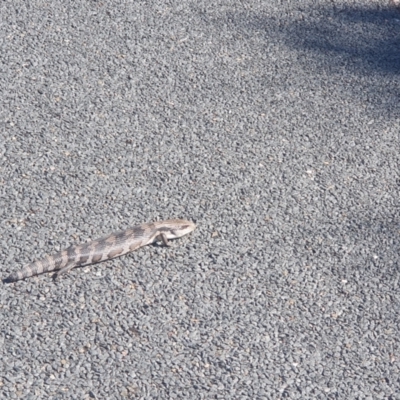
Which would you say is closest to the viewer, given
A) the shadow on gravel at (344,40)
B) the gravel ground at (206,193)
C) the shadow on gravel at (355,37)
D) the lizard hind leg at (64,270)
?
the gravel ground at (206,193)

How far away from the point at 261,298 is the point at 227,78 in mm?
2699

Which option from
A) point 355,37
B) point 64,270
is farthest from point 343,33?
point 64,270

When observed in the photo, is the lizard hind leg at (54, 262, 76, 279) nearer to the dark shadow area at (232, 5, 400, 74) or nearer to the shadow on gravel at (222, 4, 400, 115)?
the shadow on gravel at (222, 4, 400, 115)

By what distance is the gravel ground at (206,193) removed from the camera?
479 cm

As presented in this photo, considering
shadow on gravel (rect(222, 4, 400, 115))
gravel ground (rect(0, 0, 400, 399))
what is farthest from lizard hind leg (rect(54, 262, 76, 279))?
shadow on gravel (rect(222, 4, 400, 115))

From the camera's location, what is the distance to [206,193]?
240 inches

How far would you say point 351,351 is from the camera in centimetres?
491

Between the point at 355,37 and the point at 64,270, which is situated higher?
the point at 355,37

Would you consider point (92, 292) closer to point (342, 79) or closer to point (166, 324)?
point (166, 324)

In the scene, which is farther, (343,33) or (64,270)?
(343,33)

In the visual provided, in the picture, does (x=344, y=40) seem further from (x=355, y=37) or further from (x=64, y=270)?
(x=64, y=270)

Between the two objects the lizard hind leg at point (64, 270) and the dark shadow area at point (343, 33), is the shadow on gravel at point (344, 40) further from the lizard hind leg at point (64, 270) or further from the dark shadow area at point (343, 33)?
the lizard hind leg at point (64, 270)

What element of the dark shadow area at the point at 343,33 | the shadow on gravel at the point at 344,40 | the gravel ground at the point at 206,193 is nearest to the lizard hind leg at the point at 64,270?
the gravel ground at the point at 206,193

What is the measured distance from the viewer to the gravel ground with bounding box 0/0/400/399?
4.79m
